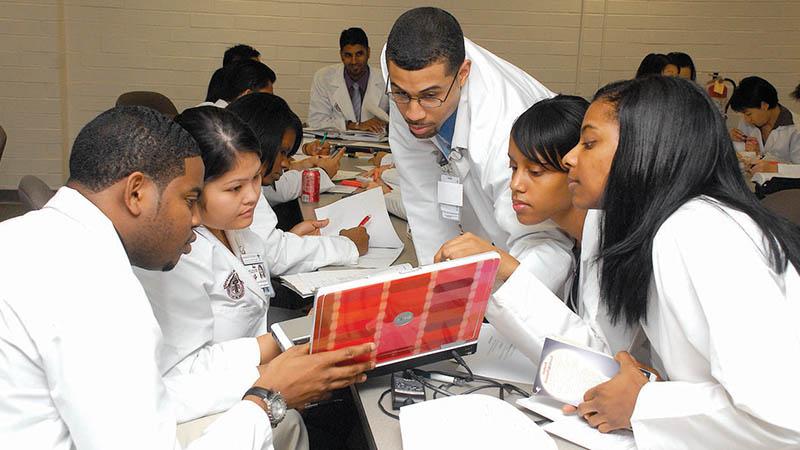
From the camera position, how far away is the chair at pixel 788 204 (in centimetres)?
259

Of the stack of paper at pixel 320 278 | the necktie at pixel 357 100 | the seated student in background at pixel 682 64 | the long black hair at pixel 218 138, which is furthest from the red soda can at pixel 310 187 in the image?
the seated student in background at pixel 682 64

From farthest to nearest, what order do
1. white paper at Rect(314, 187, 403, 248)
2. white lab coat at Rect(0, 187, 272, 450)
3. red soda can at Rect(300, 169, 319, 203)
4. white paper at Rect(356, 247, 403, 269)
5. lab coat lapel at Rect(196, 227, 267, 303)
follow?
red soda can at Rect(300, 169, 319, 203) → white paper at Rect(314, 187, 403, 248) → white paper at Rect(356, 247, 403, 269) → lab coat lapel at Rect(196, 227, 267, 303) → white lab coat at Rect(0, 187, 272, 450)

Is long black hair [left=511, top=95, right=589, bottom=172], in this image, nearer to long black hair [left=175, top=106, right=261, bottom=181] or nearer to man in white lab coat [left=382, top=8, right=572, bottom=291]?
man in white lab coat [left=382, top=8, right=572, bottom=291]

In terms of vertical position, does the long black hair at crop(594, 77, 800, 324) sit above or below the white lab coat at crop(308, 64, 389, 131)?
above

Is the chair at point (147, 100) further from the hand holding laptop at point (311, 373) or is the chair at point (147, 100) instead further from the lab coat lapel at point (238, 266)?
the hand holding laptop at point (311, 373)

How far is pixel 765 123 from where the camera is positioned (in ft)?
18.1

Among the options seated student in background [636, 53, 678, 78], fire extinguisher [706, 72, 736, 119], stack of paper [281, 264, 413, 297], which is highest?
seated student in background [636, 53, 678, 78]

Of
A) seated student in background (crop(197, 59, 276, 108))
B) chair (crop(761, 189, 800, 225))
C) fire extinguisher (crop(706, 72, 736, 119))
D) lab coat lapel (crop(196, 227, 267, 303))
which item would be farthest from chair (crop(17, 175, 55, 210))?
fire extinguisher (crop(706, 72, 736, 119))

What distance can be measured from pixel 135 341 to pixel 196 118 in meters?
0.90

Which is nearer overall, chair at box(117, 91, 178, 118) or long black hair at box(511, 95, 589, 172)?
long black hair at box(511, 95, 589, 172)

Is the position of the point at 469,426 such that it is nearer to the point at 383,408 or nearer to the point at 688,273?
the point at 383,408

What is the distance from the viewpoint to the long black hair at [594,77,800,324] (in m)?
1.33

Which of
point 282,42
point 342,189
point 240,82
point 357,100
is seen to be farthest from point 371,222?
point 282,42

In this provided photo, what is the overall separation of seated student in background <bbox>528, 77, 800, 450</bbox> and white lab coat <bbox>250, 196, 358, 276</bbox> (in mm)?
1162
